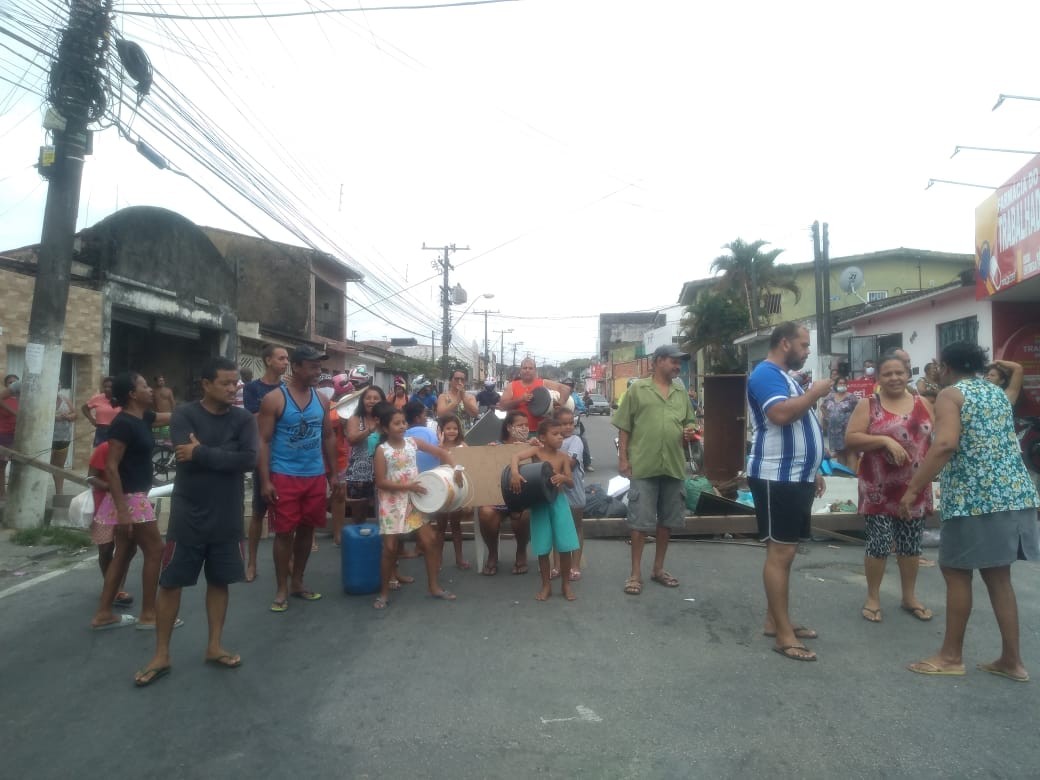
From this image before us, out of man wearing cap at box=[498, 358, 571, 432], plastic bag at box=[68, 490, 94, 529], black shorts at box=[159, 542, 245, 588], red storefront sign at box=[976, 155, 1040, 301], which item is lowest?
black shorts at box=[159, 542, 245, 588]

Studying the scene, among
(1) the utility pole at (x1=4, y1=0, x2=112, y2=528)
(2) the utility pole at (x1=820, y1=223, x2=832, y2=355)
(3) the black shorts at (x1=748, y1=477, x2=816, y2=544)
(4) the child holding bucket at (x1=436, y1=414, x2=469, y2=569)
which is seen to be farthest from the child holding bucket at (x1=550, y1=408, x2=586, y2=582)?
(2) the utility pole at (x1=820, y1=223, x2=832, y2=355)

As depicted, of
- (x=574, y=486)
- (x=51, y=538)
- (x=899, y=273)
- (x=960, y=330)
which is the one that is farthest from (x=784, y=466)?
(x=899, y=273)

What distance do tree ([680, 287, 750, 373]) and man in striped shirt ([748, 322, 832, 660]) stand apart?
94.5ft

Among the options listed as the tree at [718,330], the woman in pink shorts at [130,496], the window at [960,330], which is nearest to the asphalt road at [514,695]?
the woman in pink shorts at [130,496]

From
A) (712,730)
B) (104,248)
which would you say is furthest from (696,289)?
(712,730)

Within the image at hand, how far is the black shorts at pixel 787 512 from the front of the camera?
434 cm

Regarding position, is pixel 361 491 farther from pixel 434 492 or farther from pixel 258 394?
pixel 434 492

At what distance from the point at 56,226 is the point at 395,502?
5586 millimetres

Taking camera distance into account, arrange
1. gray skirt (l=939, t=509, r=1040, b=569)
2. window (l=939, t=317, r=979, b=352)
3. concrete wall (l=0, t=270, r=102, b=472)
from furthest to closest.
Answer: window (l=939, t=317, r=979, b=352), concrete wall (l=0, t=270, r=102, b=472), gray skirt (l=939, t=509, r=1040, b=569)

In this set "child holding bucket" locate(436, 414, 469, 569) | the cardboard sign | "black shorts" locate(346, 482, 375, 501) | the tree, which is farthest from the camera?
the tree

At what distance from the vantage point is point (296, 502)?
5.20 metres

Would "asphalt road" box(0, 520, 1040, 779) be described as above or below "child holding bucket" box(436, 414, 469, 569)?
below

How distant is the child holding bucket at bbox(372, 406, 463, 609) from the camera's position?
5.32 m

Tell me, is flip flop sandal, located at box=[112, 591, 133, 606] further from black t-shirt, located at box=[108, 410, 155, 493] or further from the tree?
the tree
